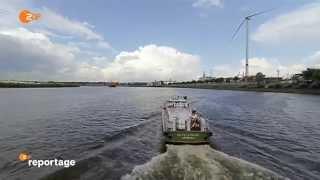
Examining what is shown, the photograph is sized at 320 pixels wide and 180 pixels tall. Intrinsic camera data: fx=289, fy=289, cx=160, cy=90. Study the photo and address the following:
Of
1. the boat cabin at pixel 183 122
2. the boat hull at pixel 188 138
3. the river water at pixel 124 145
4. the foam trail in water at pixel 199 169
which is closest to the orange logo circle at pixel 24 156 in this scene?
the river water at pixel 124 145

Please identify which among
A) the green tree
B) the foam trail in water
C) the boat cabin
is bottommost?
the foam trail in water

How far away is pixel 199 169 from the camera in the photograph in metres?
16.3

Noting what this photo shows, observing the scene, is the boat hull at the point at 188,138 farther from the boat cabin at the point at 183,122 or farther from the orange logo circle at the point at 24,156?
the orange logo circle at the point at 24,156

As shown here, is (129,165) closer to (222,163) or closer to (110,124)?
(222,163)

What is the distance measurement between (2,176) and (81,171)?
453 centimetres

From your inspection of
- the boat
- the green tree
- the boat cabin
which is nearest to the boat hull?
the boat

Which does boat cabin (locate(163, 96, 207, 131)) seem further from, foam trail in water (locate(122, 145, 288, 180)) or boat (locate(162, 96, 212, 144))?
foam trail in water (locate(122, 145, 288, 180))

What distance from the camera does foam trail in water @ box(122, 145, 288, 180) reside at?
15.6 metres

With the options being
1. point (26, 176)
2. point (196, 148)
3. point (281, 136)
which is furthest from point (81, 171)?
point (281, 136)

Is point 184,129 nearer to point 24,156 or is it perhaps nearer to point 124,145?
point 124,145

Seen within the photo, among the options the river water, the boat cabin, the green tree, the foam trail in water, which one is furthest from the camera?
the green tree

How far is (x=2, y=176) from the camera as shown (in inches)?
667

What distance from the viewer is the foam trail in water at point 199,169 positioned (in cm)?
1555

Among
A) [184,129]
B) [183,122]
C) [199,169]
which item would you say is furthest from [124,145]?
[199,169]
